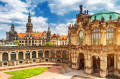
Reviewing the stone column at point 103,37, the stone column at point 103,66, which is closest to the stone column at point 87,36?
the stone column at point 103,37

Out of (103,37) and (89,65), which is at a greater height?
(103,37)

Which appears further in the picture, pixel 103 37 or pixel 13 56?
pixel 13 56

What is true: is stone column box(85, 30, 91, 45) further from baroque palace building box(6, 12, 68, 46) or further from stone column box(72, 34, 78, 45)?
baroque palace building box(6, 12, 68, 46)

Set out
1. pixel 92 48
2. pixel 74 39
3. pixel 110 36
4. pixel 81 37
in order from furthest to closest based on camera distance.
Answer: pixel 74 39, pixel 81 37, pixel 92 48, pixel 110 36

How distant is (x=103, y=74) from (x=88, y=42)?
10.2 m

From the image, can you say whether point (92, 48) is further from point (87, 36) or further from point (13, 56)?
point (13, 56)

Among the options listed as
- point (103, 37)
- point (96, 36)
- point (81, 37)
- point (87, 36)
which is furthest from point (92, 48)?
point (81, 37)

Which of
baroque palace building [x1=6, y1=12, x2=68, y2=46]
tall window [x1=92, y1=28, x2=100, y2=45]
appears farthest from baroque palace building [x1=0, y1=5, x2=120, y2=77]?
baroque palace building [x1=6, y1=12, x2=68, y2=46]

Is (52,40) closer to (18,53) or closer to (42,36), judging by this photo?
(42,36)

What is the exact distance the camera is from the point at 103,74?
27516mm

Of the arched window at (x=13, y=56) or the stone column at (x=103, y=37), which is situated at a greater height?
the stone column at (x=103, y=37)

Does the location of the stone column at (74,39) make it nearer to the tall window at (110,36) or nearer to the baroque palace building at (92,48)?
the baroque palace building at (92,48)

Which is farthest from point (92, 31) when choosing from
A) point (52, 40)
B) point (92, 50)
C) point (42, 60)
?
point (52, 40)

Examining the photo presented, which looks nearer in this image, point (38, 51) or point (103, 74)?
point (103, 74)
